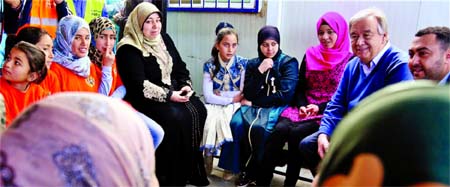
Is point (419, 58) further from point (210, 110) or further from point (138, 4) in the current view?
point (138, 4)

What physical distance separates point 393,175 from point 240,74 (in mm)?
2575

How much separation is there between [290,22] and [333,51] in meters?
0.66

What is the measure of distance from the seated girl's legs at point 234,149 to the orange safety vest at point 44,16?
4.20 feet

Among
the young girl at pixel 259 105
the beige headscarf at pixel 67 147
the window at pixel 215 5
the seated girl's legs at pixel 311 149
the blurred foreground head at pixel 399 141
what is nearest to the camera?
the blurred foreground head at pixel 399 141

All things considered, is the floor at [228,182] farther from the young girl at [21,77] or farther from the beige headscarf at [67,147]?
the beige headscarf at [67,147]

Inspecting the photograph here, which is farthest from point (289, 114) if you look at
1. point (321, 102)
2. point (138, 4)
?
point (138, 4)

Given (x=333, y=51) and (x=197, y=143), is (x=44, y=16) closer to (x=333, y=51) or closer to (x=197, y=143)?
(x=197, y=143)

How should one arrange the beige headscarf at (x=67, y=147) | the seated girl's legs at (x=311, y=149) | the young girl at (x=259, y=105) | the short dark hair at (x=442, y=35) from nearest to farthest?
the beige headscarf at (x=67, y=147)
the short dark hair at (x=442, y=35)
the seated girl's legs at (x=311, y=149)
the young girl at (x=259, y=105)

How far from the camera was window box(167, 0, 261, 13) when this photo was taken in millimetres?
3354

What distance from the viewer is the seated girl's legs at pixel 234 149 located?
2672mm

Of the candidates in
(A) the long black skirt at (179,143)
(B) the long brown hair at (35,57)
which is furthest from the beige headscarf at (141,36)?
(B) the long brown hair at (35,57)

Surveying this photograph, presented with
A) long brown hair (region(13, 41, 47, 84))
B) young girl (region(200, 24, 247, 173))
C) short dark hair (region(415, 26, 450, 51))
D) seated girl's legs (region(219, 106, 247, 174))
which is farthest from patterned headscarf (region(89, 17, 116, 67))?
short dark hair (region(415, 26, 450, 51))

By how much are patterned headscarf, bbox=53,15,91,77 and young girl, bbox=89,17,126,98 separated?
12 cm

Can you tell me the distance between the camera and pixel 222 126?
269cm
